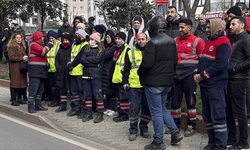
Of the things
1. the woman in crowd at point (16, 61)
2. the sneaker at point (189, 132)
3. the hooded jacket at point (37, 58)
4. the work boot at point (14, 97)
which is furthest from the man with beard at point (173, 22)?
the work boot at point (14, 97)

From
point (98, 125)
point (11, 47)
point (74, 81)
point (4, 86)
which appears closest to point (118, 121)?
point (98, 125)

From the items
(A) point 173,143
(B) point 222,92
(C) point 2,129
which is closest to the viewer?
(B) point 222,92

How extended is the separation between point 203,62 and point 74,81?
11.9ft

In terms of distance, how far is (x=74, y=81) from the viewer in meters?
9.28

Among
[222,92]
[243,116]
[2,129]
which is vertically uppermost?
[222,92]

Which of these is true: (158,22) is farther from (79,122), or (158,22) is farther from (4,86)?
(4,86)

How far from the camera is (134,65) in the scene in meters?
7.36

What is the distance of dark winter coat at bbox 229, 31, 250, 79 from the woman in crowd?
5.60 metres

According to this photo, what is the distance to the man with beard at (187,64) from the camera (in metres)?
7.30

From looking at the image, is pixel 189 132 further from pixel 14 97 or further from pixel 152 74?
pixel 14 97

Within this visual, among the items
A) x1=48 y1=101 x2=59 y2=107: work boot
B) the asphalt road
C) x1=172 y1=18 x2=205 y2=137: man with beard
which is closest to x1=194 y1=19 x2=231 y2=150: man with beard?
x1=172 y1=18 x2=205 y2=137: man with beard

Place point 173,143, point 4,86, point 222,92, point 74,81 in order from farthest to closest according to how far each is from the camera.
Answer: point 4,86
point 74,81
point 173,143
point 222,92

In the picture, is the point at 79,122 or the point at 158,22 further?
the point at 79,122

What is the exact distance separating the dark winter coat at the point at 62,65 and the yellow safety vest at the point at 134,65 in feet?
8.39
